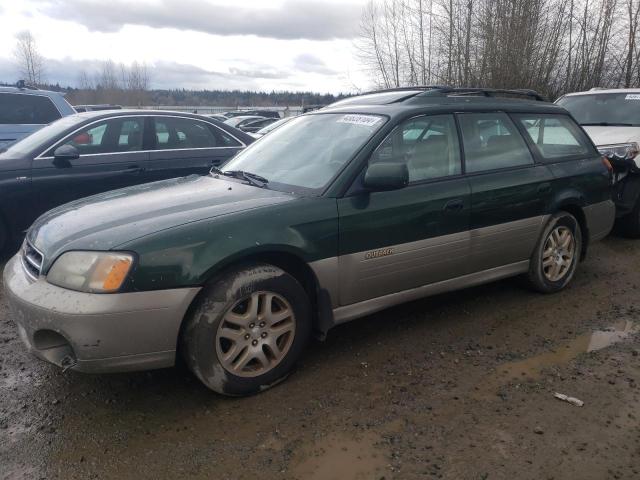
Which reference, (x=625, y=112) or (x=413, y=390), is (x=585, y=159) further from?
(x=625, y=112)

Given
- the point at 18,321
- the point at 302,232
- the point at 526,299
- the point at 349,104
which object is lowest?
the point at 526,299

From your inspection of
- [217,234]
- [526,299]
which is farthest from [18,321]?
[526,299]

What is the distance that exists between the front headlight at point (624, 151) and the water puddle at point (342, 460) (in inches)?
206

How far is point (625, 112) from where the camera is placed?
7.48 m

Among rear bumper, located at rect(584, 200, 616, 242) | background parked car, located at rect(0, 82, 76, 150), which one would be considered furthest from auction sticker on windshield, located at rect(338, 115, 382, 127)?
background parked car, located at rect(0, 82, 76, 150)

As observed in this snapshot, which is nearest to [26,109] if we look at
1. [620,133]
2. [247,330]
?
[247,330]

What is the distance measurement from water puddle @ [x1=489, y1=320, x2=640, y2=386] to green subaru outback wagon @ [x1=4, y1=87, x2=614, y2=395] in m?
0.74

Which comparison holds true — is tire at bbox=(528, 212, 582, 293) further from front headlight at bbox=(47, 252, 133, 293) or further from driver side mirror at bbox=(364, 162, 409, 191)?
front headlight at bbox=(47, 252, 133, 293)

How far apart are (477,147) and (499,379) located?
5.79ft

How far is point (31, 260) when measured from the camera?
305cm

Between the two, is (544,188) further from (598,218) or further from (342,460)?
(342,460)

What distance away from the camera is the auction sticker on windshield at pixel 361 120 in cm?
365

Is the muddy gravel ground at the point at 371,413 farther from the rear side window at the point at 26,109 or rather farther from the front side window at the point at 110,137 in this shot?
the rear side window at the point at 26,109

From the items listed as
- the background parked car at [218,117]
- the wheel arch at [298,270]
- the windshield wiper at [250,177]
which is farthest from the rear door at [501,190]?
the background parked car at [218,117]
